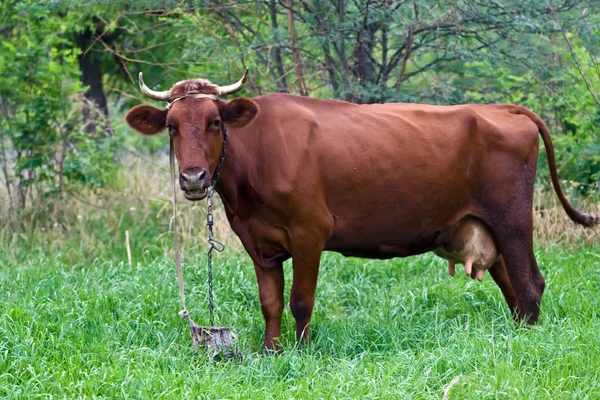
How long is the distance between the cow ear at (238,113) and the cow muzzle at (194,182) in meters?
0.55

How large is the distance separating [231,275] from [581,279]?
9.99 feet

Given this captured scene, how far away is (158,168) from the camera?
11977 millimetres

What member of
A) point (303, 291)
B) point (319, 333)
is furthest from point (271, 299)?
point (319, 333)

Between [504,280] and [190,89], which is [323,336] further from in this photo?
→ [190,89]

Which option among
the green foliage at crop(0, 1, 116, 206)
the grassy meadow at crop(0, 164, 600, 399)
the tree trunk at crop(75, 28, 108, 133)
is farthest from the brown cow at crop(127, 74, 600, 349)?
the tree trunk at crop(75, 28, 108, 133)

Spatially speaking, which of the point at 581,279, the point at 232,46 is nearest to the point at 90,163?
the point at 232,46

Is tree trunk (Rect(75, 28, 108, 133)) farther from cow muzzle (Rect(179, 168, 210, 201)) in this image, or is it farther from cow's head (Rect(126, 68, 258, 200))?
cow muzzle (Rect(179, 168, 210, 201))

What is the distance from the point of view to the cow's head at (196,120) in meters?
5.55

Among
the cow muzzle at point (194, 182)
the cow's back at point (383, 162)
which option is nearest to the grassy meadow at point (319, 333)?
the cow's back at point (383, 162)

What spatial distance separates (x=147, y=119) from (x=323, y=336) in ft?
6.56

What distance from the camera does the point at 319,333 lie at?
6328 millimetres

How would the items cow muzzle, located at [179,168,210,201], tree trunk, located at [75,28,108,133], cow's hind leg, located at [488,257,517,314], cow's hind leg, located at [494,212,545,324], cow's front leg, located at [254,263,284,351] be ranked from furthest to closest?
tree trunk, located at [75,28,108,133], cow's hind leg, located at [488,257,517,314], cow's hind leg, located at [494,212,545,324], cow's front leg, located at [254,263,284,351], cow muzzle, located at [179,168,210,201]

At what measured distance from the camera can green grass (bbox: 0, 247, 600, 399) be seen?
4945 mm

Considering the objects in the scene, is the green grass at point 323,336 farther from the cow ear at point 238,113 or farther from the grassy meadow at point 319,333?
the cow ear at point 238,113
